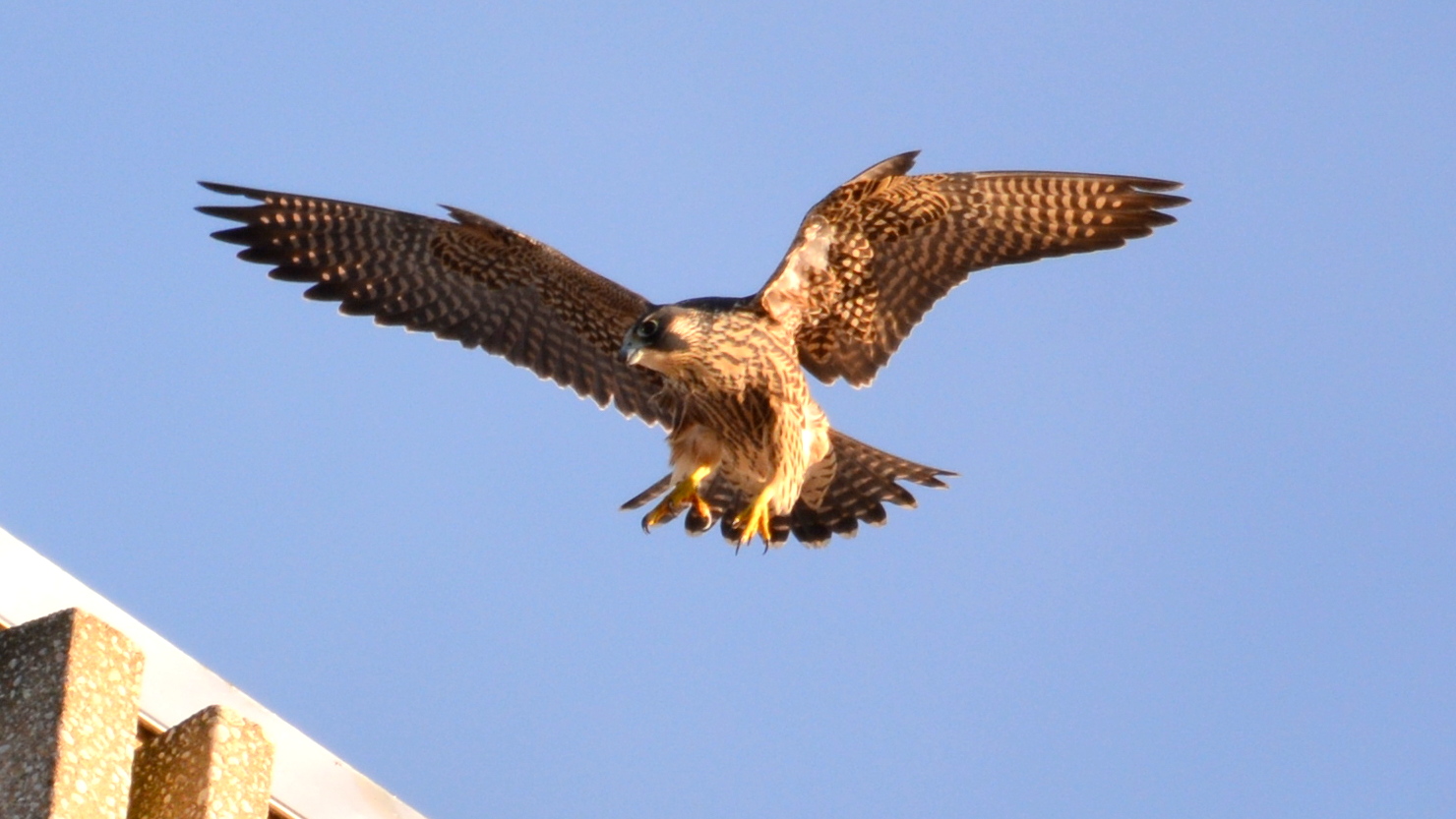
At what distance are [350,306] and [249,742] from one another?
4379mm

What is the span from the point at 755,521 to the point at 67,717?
4190 millimetres

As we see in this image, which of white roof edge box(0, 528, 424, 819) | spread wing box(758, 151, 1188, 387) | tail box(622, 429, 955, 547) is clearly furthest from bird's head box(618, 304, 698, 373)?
white roof edge box(0, 528, 424, 819)

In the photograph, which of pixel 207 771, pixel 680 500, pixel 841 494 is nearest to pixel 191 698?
pixel 207 771

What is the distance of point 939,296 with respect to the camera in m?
8.21

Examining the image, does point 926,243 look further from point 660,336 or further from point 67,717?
point 67,717

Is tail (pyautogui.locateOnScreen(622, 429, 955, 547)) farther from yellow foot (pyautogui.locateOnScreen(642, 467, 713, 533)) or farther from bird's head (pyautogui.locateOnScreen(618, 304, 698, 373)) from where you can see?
bird's head (pyautogui.locateOnScreen(618, 304, 698, 373))

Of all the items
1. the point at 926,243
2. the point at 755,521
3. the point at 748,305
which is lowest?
the point at 755,521

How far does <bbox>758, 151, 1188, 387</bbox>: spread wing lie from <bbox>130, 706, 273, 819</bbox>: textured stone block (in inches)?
154

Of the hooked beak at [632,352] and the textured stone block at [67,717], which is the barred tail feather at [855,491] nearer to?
the hooked beak at [632,352]

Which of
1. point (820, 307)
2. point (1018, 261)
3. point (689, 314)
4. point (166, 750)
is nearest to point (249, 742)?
point (166, 750)

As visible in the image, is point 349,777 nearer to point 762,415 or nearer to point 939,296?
point 762,415

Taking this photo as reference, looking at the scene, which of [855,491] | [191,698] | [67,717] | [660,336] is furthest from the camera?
[855,491]

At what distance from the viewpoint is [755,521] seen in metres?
8.02

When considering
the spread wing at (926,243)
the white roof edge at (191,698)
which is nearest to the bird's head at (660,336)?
the spread wing at (926,243)
